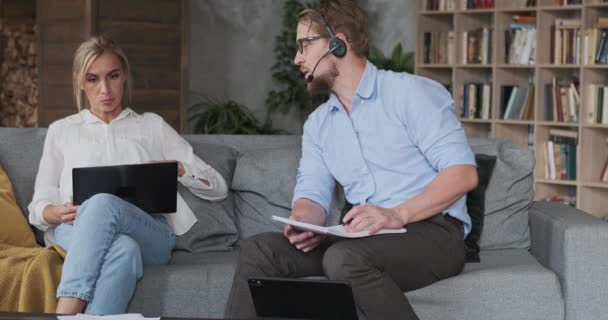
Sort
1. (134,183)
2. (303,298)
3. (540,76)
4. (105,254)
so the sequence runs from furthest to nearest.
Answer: (540,76), (134,183), (105,254), (303,298)

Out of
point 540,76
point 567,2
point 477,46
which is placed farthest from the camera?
point 477,46

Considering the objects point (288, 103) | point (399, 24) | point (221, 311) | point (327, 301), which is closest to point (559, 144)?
point (399, 24)

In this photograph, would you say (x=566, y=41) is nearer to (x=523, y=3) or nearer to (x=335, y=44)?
(x=523, y=3)

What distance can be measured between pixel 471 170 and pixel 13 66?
577cm

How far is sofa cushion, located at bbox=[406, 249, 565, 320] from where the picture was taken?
2.91 m

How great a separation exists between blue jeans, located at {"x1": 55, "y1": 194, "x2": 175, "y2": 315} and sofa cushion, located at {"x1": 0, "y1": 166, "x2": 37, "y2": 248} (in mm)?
320

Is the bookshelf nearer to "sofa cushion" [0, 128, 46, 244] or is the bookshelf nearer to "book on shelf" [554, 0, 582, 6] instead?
"book on shelf" [554, 0, 582, 6]

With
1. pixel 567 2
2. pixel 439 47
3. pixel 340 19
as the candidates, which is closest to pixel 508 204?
pixel 340 19

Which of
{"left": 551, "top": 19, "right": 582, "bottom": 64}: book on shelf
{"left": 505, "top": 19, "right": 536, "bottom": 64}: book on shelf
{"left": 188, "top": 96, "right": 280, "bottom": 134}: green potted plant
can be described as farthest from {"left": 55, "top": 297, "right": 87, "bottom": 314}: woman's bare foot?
{"left": 188, "top": 96, "right": 280, "bottom": 134}: green potted plant

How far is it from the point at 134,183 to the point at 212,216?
0.44 metres

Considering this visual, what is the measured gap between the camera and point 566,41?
241 inches

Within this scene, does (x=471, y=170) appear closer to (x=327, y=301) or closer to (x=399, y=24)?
(x=327, y=301)

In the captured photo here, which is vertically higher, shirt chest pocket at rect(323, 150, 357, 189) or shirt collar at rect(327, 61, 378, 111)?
shirt collar at rect(327, 61, 378, 111)

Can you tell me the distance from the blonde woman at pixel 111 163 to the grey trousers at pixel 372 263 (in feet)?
1.26
